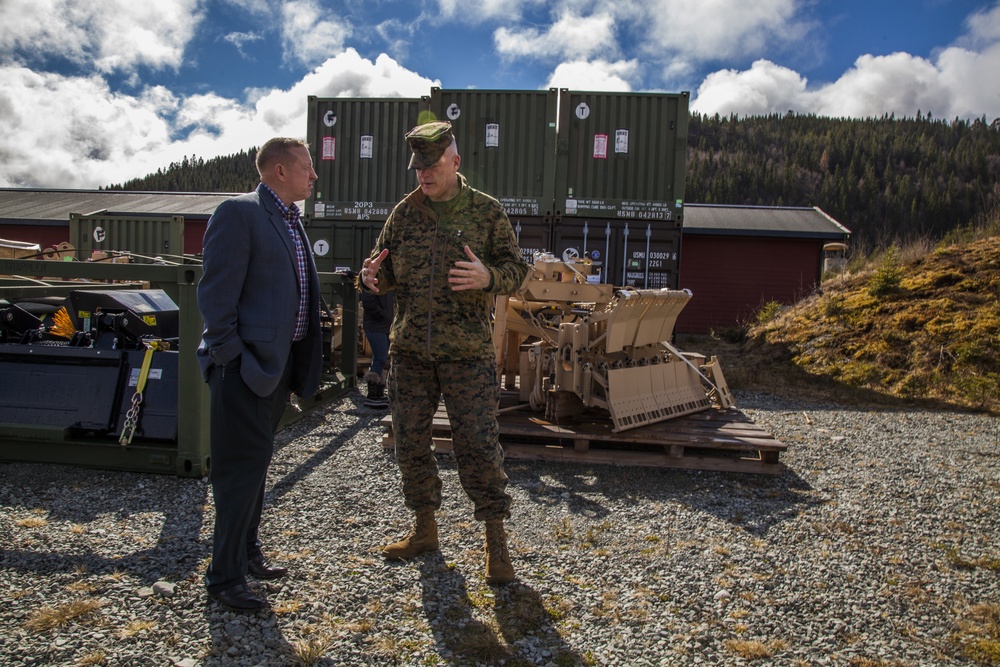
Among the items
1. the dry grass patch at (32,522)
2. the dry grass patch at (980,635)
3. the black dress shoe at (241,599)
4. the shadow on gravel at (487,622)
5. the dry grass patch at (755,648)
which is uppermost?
the black dress shoe at (241,599)

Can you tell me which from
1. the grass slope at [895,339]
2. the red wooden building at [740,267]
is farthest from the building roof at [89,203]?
the grass slope at [895,339]

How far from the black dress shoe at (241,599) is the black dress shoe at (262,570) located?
0.29 m

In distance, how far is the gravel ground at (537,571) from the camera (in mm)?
2727

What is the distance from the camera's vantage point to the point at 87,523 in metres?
3.92

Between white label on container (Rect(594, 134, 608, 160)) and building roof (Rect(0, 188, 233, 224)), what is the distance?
1398 cm

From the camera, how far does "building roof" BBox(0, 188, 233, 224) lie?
72.5 ft

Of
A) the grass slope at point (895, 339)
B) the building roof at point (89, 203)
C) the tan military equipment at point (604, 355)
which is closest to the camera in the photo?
the tan military equipment at point (604, 355)

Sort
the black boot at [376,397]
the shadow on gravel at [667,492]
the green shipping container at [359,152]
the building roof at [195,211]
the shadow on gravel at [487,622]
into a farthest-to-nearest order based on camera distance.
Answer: the building roof at [195,211] → the green shipping container at [359,152] → the black boot at [376,397] → the shadow on gravel at [667,492] → the shadow on gravel at [487,622]

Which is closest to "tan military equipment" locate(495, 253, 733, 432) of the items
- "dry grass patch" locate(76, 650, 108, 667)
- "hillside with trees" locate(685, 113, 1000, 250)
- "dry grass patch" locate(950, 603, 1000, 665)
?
"dry grass patch" locate(950, 603, 1000, 665)

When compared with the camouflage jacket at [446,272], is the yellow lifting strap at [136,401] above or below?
below

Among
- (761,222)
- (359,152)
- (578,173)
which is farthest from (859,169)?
(359,152)

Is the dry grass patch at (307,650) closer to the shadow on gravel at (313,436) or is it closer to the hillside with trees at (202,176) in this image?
the shadow on gravel at (313,436)

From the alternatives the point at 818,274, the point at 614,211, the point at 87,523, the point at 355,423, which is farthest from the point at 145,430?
the point at 818,274

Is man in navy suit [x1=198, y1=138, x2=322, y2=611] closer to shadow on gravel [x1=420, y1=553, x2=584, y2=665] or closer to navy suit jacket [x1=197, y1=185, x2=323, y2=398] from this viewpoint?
navy suit jacket [x1=197, y1=185, x2=323, y2=398]
